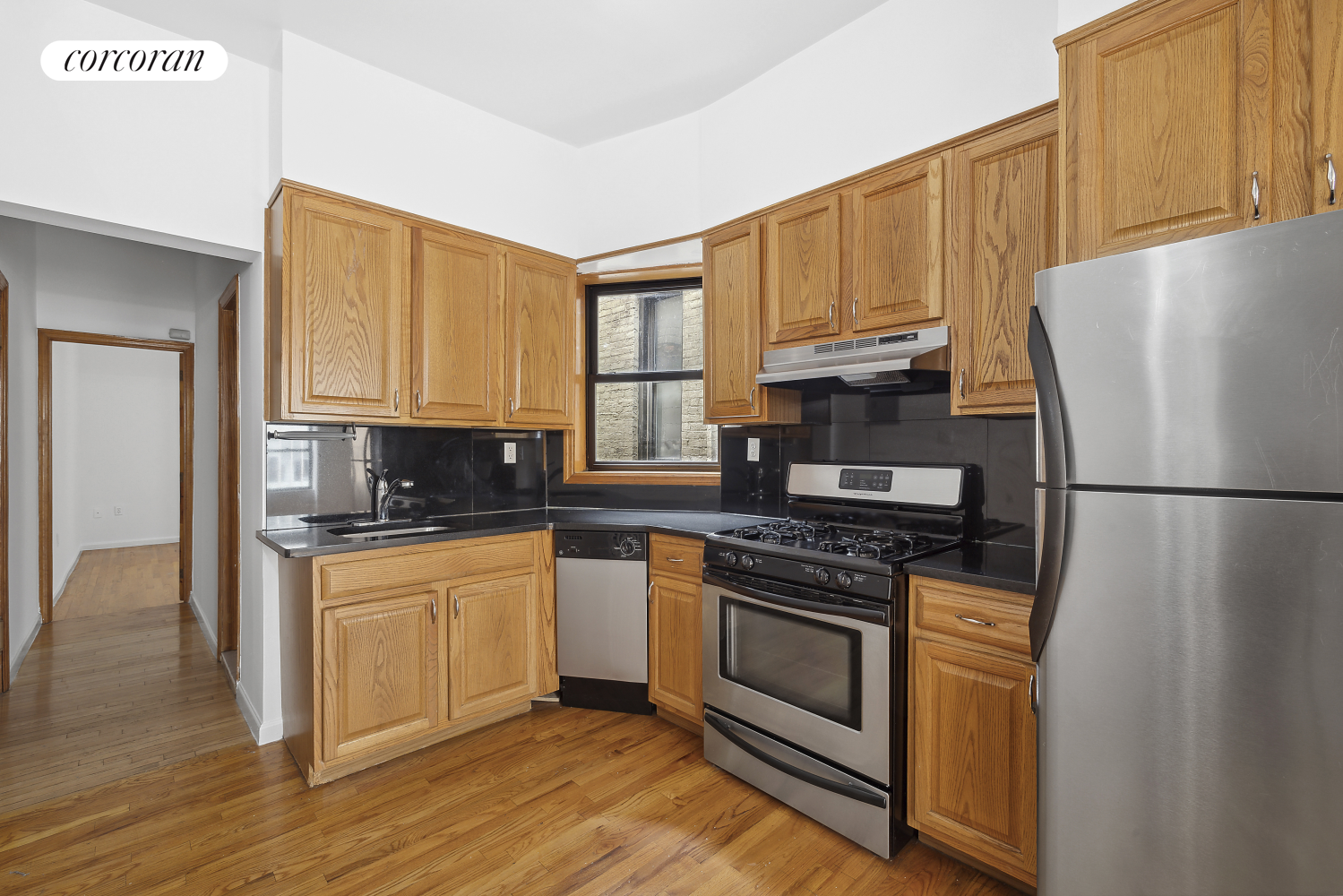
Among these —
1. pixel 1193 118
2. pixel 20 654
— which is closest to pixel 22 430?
pixel 20 654

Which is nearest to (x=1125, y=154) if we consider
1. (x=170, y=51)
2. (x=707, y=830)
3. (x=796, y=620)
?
(x=796, y=620)

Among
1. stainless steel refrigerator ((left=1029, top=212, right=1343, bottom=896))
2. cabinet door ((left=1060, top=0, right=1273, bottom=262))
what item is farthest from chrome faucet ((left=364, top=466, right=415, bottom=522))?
cabinet door ((left=1060, top=0, right=1273, bottom=262))

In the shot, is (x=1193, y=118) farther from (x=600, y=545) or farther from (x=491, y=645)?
(x=491, y=645)

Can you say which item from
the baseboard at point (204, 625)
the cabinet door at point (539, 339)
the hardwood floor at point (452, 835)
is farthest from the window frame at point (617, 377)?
the baseboard at point (204, 625)

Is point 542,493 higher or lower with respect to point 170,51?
lower

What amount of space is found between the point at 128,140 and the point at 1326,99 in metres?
3.64

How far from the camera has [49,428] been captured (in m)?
3.95

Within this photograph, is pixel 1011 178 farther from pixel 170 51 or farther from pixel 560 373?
pixel 170 51

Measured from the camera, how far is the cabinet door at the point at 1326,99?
1.20m

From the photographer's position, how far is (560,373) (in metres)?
3.41

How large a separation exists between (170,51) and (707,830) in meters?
3.62

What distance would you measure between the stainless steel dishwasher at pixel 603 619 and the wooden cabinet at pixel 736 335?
75cm

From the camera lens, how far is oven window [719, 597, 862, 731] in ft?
6.51

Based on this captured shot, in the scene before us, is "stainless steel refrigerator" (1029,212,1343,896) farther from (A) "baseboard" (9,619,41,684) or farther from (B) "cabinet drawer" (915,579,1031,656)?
(A) "baseboard" (9,619,41,684)
